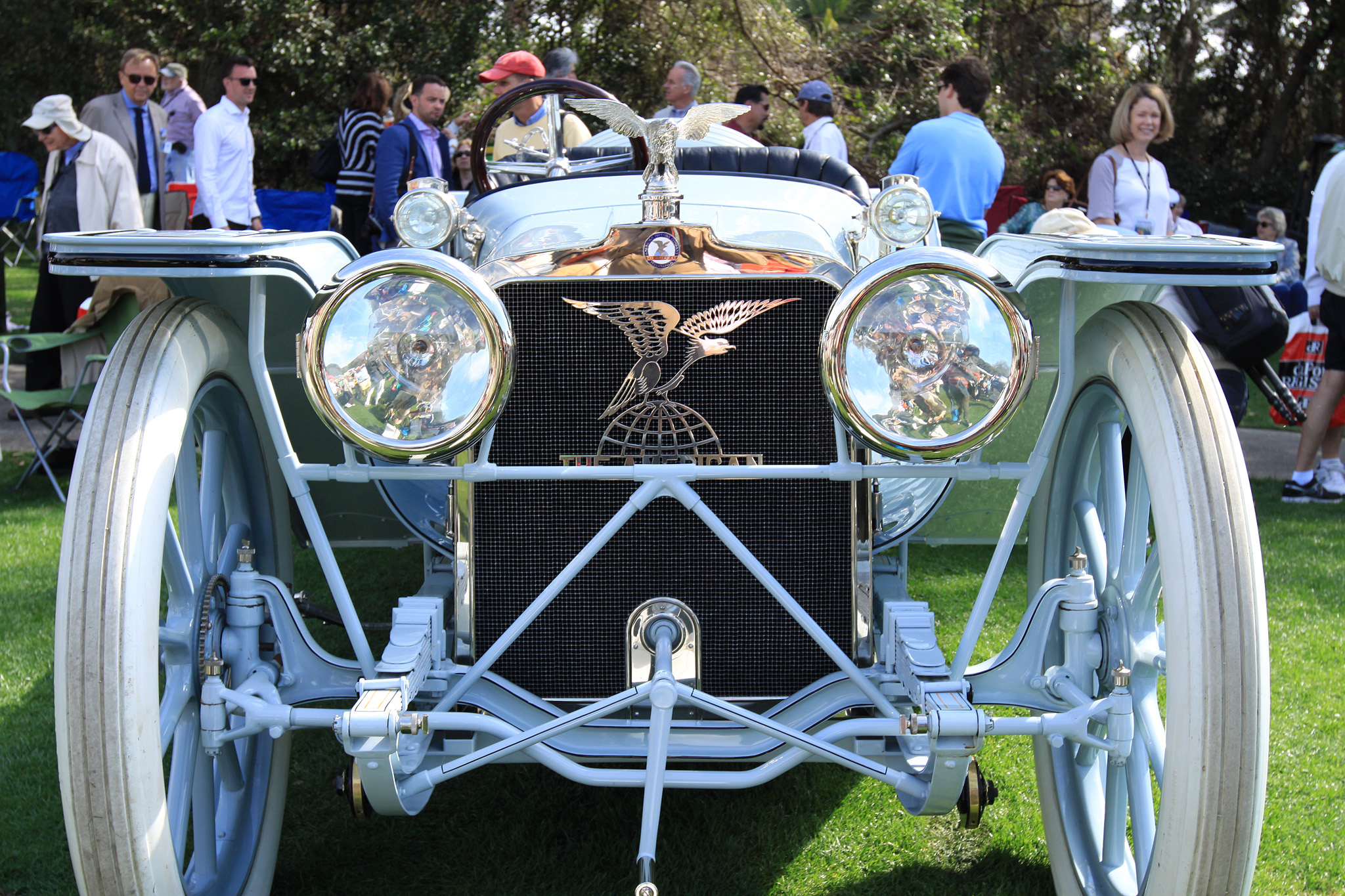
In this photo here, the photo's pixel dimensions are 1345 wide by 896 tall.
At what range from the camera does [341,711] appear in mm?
1711

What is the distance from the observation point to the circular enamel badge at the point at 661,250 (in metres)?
2.09

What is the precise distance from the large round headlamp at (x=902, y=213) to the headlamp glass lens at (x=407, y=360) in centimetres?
94

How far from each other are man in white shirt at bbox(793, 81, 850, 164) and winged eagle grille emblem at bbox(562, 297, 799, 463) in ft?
15.5

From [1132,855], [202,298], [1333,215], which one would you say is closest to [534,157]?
[202,298]

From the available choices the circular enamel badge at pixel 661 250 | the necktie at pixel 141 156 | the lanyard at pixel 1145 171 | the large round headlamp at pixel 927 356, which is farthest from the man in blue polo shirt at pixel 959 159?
the necktie at pixel 141 156

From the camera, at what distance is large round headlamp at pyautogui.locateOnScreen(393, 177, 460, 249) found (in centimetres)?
230

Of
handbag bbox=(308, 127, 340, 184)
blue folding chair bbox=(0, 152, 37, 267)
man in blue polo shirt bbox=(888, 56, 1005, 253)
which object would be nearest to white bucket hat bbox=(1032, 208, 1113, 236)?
man in blue polo shirt bbox=(888, 56, 1005, 253)

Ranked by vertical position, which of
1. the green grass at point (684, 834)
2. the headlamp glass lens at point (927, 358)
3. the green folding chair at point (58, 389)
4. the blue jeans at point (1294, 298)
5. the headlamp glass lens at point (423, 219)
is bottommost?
the green grass at point (684, 834)

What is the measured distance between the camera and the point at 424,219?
7.57ft

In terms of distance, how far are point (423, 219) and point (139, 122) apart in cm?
565

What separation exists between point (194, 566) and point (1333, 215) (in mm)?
5001

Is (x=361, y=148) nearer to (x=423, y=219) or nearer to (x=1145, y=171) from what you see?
(x=1145, y=171)

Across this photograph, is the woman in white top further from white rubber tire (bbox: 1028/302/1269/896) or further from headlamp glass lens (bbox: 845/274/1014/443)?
headlamp glass lens (bbox: 845/274/1014/443)

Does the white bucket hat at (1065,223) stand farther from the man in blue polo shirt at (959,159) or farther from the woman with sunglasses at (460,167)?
the woman with sunglasses at (460,167)
